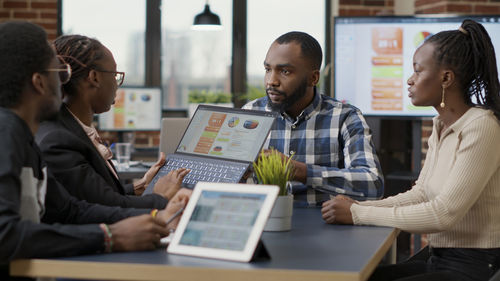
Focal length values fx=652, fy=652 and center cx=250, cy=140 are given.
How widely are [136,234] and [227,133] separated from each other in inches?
25.9

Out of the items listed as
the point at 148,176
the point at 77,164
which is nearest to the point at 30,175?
the point at 77,164

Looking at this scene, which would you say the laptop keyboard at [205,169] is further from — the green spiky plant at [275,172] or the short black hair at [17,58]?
the short black hair at [17,58]

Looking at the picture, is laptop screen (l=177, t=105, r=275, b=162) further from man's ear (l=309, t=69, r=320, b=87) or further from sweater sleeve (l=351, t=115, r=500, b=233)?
man's ear (l=309, t=69, r=320, b=87)

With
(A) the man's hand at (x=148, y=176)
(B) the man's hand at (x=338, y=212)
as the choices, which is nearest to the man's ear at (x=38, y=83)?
(A) the man's hand at (x=148, y=176)

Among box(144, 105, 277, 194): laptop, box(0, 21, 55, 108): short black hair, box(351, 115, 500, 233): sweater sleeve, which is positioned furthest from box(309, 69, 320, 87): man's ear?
box(0, 21, 55, 108): short black hair

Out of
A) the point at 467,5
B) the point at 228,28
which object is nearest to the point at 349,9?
the point at 228,28

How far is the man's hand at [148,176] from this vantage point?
2.05 meters

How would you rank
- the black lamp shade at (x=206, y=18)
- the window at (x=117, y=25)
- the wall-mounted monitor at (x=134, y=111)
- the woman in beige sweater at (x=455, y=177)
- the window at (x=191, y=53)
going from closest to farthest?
the woman in beige sweater at (x=455, y=177), the wall-mounted monitor at (x=134, y=111), the black lamp shade at (x=206, y=18), the window at (x=117, y=25), the window at (x=191, y=53)

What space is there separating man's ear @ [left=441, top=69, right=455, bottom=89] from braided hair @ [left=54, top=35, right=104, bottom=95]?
98 centimetres

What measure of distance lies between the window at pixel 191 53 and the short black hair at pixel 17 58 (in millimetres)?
4810

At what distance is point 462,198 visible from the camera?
66.8 inches

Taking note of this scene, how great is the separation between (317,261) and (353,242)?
0.82 feet

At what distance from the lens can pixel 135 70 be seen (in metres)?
6.17

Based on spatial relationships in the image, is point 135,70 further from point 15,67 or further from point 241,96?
point 15,67
